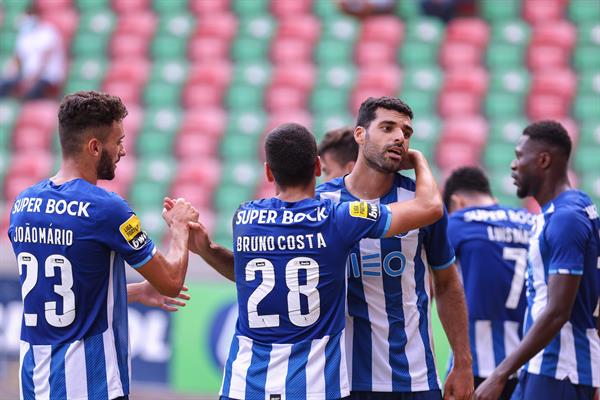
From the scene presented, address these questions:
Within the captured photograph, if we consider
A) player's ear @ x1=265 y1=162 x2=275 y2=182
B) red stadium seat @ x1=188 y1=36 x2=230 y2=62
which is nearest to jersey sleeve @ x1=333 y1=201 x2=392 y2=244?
player's ear @ x1=265 y1=162 x2=275 y2=182

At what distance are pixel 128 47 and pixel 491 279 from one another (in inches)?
449

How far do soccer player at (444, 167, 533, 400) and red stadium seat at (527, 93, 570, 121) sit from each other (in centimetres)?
725

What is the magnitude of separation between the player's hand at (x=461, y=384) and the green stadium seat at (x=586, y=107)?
29.4ft

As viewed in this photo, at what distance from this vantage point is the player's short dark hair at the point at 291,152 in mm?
4211

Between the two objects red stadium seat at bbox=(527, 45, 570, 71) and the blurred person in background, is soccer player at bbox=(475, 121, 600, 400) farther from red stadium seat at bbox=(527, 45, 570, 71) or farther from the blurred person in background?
the blurred person in background

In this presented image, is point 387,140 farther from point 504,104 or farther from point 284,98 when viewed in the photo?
point 284,98

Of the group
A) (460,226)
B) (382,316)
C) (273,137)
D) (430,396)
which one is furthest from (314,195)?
(460,226)

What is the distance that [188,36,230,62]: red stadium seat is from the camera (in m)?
15.8

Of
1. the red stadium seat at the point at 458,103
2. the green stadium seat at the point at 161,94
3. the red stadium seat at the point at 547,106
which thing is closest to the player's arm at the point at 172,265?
the red stadium seat at the point at 547,106

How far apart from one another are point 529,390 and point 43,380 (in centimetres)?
251

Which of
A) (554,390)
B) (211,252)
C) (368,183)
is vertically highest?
(368,183)

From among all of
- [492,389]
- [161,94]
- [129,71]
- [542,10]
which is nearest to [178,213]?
[492,389]

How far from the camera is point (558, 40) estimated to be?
46.3ft

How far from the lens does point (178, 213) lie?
4.50m
